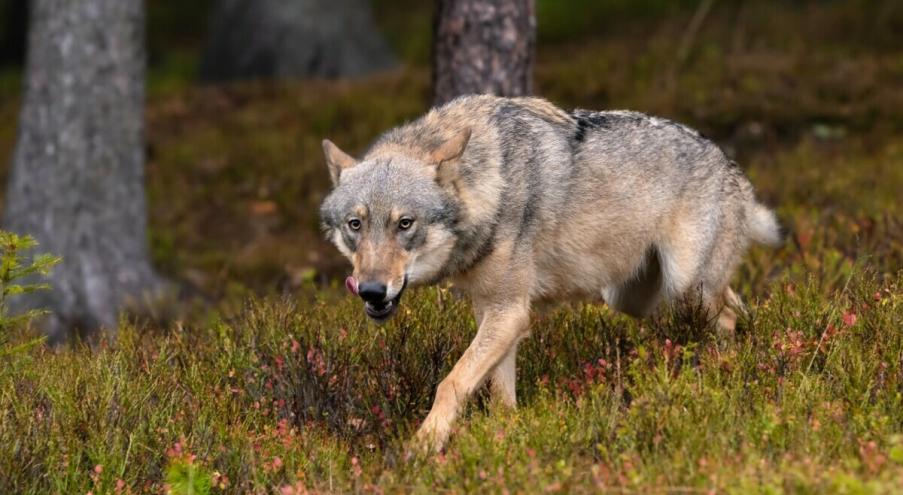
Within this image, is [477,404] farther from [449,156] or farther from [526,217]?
[449,156]

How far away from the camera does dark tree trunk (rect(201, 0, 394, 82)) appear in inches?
652

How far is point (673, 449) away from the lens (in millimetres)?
4461

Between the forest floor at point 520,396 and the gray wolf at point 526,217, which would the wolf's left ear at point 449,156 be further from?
the forest floor at point 520,396

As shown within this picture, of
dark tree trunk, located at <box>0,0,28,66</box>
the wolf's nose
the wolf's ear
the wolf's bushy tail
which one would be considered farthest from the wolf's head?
dark tree trunk, located at <box>0,0,28,66</box>

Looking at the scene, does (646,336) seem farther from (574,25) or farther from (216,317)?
(574,25)

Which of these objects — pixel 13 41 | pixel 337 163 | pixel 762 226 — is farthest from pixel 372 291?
pixel 13 41

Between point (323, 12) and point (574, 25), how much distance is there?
3.99 m

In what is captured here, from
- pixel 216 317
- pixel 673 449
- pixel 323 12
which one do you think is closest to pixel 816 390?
pixel 673 449

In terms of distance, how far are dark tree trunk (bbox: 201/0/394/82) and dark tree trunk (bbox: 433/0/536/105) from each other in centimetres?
849

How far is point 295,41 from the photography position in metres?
16.5

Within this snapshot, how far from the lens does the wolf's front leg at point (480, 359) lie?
530 centimetres

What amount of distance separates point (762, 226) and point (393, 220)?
8.71 feet

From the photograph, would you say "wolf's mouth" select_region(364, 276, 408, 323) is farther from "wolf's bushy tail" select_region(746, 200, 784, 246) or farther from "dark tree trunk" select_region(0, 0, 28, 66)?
"dark tree trunk" select_region(0, 0, 28, 66)

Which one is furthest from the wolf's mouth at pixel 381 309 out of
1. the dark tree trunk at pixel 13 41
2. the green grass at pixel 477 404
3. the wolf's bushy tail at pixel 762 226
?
the dark tree trunk at pixel 13 41
